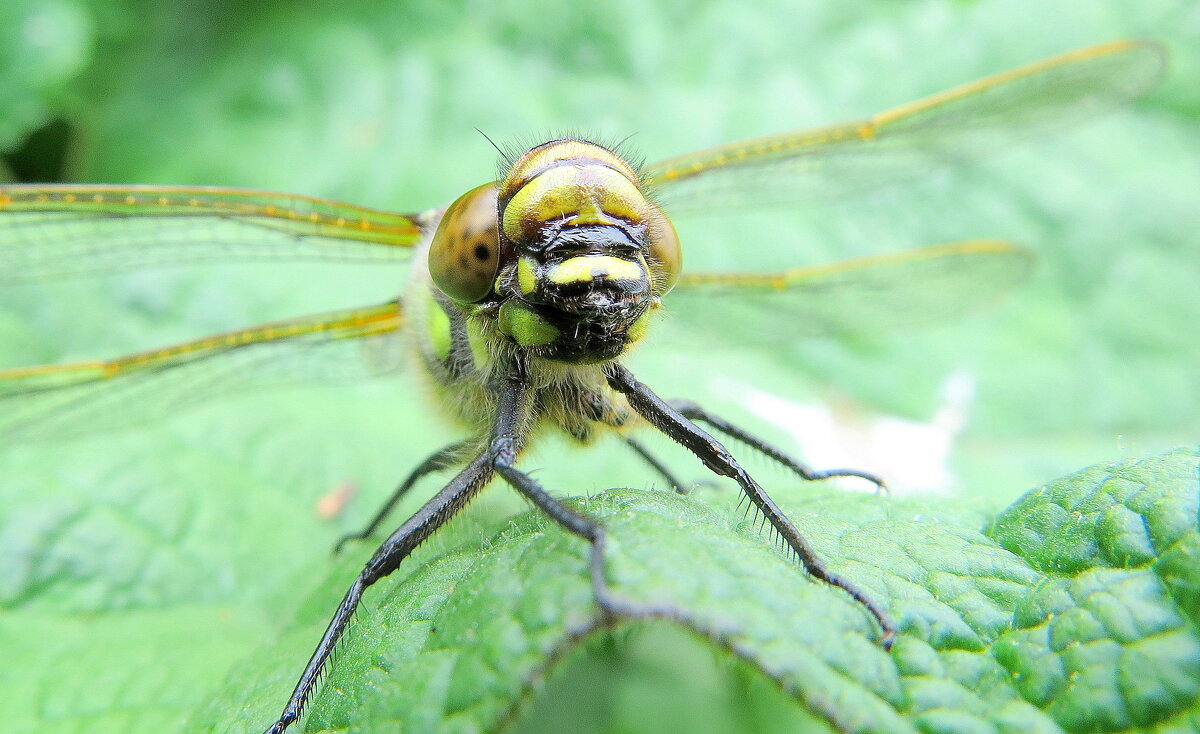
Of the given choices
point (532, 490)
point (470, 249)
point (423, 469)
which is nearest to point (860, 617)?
point (532, 490)

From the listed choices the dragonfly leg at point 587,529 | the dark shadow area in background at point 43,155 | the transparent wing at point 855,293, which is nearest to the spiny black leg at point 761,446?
the dragonfly leg at point 587,529

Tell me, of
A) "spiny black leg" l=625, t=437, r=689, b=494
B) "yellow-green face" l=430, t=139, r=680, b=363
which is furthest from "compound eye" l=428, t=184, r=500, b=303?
"spiny black leg" l=625, t=437, r=689, b=494

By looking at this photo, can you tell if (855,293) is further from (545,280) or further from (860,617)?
(860,617)

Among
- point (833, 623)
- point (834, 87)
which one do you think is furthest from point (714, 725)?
point (834, 87)

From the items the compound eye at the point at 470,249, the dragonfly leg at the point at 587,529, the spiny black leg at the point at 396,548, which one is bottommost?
the spiny black leg at the point at 396,548

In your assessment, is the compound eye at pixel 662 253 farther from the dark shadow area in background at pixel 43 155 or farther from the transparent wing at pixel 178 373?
the dark shadow area in background at pixel 43 155

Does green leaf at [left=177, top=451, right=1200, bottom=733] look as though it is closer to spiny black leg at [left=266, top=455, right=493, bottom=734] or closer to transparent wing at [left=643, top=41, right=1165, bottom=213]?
spiny black leg at [left=266, top=455, right=493, bottom=734]
